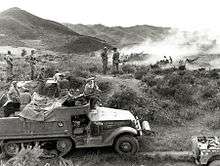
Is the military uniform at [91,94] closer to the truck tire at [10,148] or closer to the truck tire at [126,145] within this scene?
the truck tire at [126,145]

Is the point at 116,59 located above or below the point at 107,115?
above

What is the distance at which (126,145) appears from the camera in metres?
15.0

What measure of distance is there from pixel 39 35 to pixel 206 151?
27.4 metres

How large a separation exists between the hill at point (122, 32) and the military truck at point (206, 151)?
24.8 metres

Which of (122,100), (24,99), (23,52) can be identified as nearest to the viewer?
(24,99)

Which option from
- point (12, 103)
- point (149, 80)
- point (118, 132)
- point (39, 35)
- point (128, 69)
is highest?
point (39, 35)

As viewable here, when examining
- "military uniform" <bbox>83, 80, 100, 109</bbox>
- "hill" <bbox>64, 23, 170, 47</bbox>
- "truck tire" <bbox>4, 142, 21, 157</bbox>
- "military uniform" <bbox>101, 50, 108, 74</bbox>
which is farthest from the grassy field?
"hill" <bbox>64, 23, 170, 47</bbox>

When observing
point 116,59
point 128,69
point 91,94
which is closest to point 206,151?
point 91,94

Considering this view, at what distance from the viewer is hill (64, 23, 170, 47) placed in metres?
39.7

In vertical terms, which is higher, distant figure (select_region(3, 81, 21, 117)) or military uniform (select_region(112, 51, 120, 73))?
military uniform (select_region(112, 51, 120, 73))

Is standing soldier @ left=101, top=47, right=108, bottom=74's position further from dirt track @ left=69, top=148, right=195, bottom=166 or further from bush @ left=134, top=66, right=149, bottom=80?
dirt track @ left=69, top=148, right=195, bottom=166

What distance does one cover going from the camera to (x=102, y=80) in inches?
816

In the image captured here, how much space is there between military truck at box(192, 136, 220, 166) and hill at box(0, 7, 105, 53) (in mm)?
20443

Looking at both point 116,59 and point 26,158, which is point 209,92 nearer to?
point 116,59
